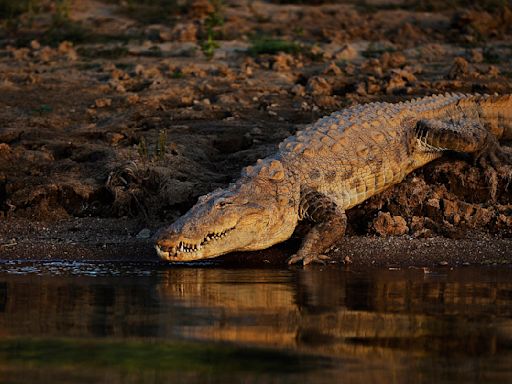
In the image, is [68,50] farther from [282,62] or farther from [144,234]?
[144,234]

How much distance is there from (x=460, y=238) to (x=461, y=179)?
106cm

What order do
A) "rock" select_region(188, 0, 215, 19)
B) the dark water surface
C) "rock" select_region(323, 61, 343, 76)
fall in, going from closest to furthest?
the dark water surface < "rock" select_region(323, 61, 343, 76) < "rock" select_region(188, 0, 215, 19)

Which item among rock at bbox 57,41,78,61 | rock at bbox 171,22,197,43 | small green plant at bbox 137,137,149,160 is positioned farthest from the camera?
rock at bbox 171,22,197,43

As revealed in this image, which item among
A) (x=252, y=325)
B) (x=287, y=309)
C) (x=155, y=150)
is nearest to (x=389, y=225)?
(x=155, y=150)

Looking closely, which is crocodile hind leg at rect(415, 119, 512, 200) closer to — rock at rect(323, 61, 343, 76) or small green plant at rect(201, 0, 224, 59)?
rock at rect(323, 61, 343, 76)

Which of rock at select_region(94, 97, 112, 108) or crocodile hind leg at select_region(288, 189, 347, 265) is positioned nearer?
crocodile hind leg at select_region(288, 189, 347, 265)

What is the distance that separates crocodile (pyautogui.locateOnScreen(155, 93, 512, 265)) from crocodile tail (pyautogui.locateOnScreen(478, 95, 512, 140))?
1cm

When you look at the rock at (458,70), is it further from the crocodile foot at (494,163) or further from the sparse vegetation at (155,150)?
the sparse vegetation at (155,150)

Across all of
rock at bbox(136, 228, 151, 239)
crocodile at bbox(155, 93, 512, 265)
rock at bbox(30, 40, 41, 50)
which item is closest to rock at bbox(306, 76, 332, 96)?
crocodile at bbox(155, 93, 512, 265)

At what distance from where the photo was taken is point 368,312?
6.51m

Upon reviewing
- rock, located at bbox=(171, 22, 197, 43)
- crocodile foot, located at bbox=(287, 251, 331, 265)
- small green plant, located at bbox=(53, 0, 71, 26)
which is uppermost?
small green plant, located at bbox=(53, 0, 71, 26)

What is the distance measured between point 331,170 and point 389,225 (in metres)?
0.72

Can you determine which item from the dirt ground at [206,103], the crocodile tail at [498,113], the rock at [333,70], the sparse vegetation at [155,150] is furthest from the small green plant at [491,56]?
the sparse vegetation at [155,150]

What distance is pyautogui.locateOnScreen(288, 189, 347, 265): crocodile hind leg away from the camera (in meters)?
8.93
